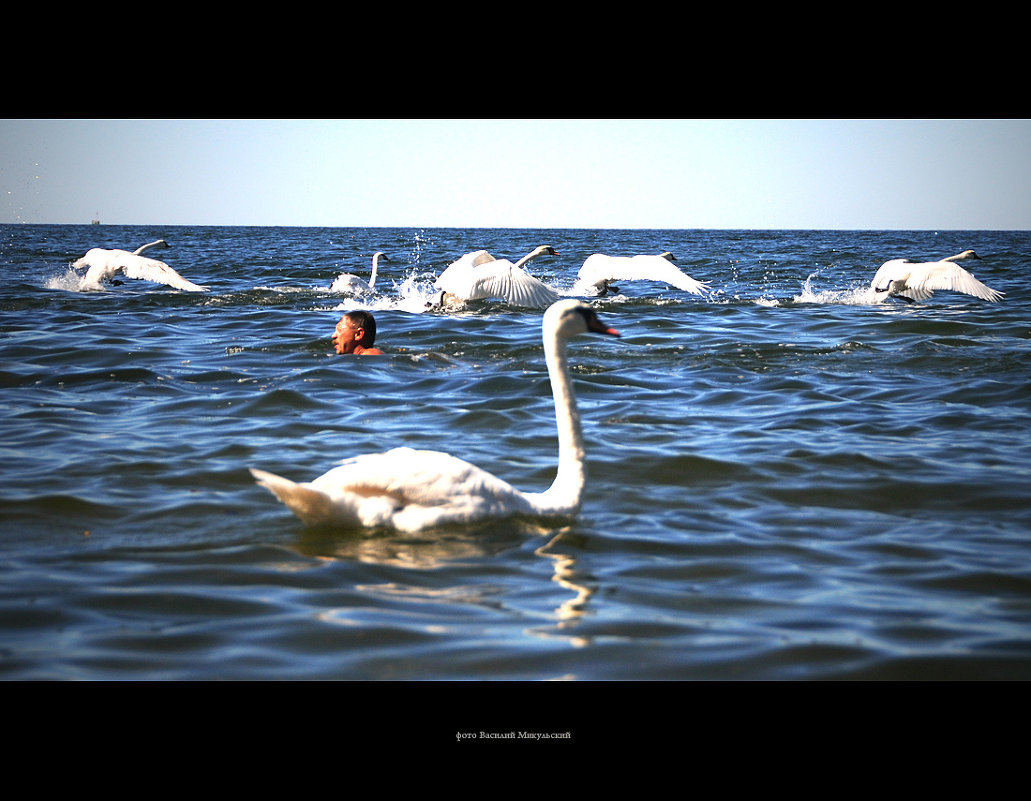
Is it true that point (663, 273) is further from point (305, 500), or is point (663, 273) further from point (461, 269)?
point (305, 500)

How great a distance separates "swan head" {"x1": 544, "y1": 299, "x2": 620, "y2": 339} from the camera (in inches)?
186

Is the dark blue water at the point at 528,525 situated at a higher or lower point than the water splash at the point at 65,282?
lower

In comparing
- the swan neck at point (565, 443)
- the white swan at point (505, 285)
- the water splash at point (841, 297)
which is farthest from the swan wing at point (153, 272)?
the swan neck at point (565, 443)

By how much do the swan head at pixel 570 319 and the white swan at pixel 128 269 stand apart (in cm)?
1014

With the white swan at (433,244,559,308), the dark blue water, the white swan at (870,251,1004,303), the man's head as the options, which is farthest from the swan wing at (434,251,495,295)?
the white swan at (870,251,1004,303)

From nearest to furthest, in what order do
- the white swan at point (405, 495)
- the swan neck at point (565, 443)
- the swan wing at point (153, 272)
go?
the white swan at point (405, 495), the swan neck at point (565, 443), the swan wing at point (153, 272)

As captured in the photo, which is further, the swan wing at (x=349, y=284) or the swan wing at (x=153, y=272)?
the swan wing at (x=349, y=284)

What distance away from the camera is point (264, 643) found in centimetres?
344

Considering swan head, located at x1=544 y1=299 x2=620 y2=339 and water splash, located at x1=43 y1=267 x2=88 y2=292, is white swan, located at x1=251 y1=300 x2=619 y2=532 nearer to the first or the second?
swan head, located at x1=544 y1=299 x2=620 y2=339

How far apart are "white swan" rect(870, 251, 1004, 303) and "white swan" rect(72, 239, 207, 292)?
10926mm

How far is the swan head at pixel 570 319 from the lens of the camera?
472cm

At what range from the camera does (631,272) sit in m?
14.0

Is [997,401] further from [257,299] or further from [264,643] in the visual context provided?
[257,299]

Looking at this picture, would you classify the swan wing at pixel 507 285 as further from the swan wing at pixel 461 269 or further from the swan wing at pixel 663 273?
the swan wing at pixel 663 273
